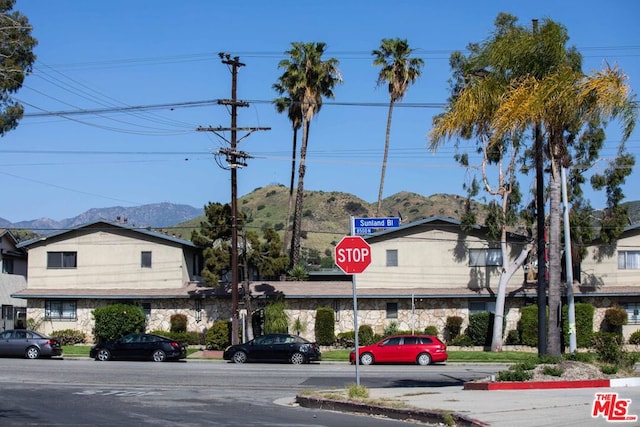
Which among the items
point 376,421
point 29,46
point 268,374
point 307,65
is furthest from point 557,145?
point 307,65

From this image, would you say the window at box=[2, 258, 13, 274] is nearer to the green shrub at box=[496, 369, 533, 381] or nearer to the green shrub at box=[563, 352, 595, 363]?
the green shrub at box=[496, 369, 533, 381]

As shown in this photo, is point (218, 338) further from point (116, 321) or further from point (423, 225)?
point (423, 225)

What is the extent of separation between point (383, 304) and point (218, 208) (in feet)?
34.6

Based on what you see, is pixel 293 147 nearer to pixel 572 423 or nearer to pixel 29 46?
pixel 29 46

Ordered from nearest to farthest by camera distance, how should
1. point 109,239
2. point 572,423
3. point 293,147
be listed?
point 572,423 → point 109,239 → point 293,147

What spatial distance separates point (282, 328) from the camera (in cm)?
4619

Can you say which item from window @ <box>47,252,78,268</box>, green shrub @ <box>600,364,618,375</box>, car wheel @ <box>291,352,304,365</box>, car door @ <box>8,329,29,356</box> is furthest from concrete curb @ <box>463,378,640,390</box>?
window @ <box>47,252,78,268</box>

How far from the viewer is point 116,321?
47156 mm

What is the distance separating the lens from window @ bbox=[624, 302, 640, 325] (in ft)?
150

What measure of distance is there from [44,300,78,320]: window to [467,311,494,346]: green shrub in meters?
Answer: 22.9

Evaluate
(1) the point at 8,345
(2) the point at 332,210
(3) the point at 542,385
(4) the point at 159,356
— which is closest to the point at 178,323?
(4) the point at 159,356

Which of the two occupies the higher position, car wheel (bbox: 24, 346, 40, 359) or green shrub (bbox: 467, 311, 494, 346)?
green shrub (bbox: 467, 311, 494, 346)

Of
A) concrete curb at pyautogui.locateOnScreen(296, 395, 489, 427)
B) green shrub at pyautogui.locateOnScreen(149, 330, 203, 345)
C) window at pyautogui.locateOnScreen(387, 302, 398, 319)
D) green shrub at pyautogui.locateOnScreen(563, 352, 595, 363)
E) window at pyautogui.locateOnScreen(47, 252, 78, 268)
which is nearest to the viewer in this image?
concrete curb at pyautogui.locateOnScreen(296, 395, 489, 427)

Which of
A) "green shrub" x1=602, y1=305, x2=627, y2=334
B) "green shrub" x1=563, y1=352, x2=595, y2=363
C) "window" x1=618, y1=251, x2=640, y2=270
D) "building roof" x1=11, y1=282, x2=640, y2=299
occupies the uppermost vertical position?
"window" x1=618, y1=251, x2=640, y2=270
